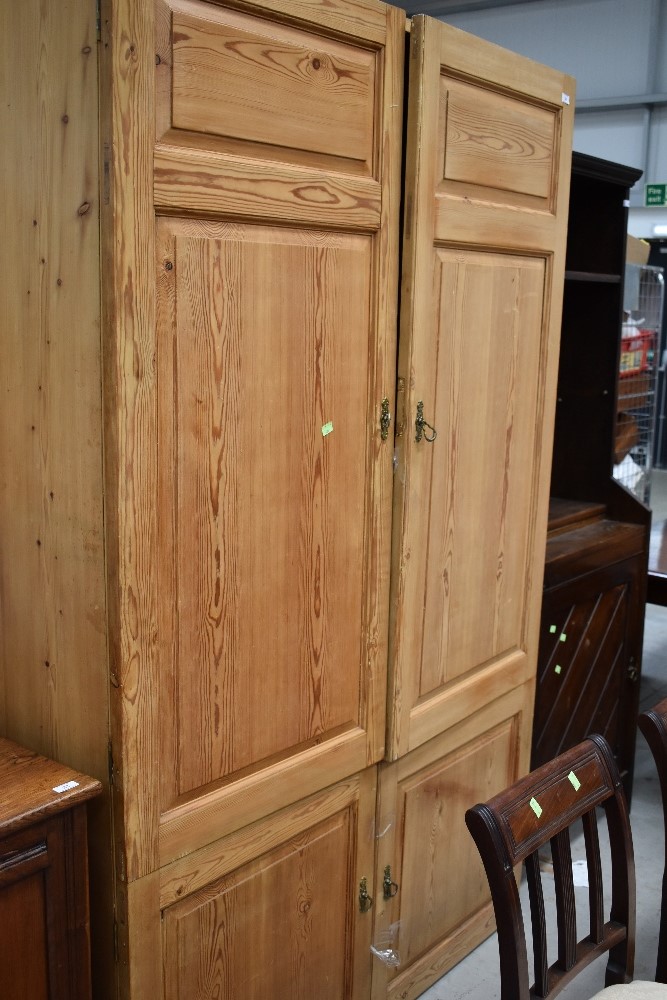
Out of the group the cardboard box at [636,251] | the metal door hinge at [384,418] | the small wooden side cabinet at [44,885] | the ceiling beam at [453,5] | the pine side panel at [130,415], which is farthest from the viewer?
the ceiling beam at [453,5]

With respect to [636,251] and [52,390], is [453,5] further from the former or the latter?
[52,390]

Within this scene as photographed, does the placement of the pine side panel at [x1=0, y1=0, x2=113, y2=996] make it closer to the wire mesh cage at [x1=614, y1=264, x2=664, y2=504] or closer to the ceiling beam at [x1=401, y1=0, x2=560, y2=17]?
the wire mesh cage at [x1=614, y1=264, x2=664, y2=504]

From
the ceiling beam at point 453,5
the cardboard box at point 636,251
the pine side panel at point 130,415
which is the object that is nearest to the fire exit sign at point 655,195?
the ceiling beam at point 453,5

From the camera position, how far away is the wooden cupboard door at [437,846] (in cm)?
212

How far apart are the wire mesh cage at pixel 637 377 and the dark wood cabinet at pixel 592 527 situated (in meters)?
0.11

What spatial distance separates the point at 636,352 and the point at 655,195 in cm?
592

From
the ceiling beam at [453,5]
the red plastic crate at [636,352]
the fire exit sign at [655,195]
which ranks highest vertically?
the ceiling beam at [453,5]

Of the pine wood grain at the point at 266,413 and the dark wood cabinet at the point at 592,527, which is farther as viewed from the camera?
the dark wood cabinet at the point at 592,527

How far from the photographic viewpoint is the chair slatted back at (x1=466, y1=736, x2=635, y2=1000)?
1361mm

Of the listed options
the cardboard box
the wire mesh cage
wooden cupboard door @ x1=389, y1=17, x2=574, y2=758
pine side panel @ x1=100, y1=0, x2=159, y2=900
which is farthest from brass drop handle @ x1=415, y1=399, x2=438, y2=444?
the cardboard box

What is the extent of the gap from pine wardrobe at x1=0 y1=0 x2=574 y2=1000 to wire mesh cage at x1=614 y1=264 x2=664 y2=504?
103cm

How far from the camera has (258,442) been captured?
1.63 metres

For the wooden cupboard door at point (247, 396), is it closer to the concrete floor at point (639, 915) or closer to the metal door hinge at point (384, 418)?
the metal door hinge at point (384, 418)

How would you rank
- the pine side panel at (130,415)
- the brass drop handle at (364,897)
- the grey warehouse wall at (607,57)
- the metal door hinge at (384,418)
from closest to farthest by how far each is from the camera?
the pine side panel at (130,415) → the metal door hinge at (384,418) → the brass drop handle at (364,897) → the grey warehouse wall at (607,57)
